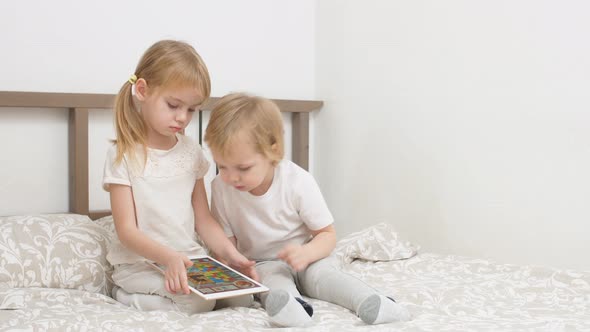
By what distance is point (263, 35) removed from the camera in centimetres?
248

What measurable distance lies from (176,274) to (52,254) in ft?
1.31

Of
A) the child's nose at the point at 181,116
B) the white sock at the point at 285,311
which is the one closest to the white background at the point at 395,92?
the child's nose at the point at 181,116

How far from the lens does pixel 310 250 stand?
1.51 meters

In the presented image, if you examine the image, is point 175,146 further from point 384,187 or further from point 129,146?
point 384,187

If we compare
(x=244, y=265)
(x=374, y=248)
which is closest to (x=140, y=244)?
(x=244, y=265)

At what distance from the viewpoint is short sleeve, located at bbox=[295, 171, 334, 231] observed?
158cm

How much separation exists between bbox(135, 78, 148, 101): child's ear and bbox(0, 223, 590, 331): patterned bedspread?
0.43 m

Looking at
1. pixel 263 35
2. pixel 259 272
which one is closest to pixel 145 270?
pixel 259 272

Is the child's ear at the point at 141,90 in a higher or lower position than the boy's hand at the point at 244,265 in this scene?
higher

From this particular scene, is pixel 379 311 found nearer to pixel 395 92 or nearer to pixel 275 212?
pixel 275 212

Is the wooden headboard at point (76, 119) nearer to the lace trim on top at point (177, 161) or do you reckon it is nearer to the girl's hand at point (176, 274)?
the lace trim on top at point (177, 161)

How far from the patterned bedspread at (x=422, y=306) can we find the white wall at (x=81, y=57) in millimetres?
606

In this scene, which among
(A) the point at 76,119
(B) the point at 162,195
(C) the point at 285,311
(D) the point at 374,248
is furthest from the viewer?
(A) the point at 76,119

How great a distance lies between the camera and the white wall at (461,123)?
1.79m
